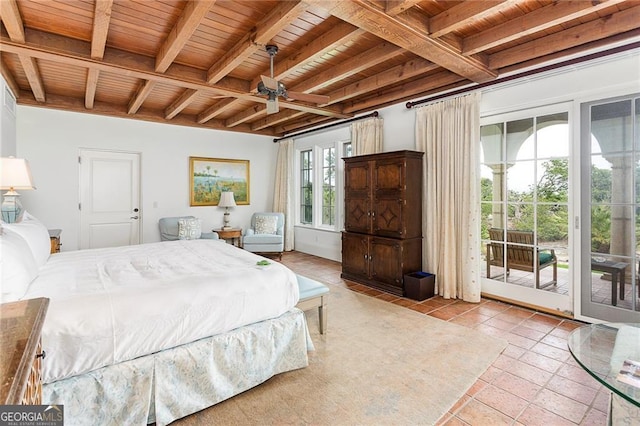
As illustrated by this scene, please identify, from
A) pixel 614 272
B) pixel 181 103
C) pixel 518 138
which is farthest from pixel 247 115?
pixel 614 272

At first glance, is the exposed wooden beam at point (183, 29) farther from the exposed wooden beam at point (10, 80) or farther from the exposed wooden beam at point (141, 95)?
the exposed wooden beam at point (10, 80)

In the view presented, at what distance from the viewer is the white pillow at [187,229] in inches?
229

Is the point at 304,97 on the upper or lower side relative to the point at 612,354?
upper

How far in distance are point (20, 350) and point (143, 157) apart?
5897 mm

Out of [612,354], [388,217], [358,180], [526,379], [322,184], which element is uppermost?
[322,184]

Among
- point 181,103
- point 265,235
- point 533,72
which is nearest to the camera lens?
point 533,72

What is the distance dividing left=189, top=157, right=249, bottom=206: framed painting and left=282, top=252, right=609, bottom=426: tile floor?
474cm

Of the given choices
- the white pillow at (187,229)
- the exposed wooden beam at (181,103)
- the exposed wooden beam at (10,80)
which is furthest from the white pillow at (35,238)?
the white pillow at (187,229)

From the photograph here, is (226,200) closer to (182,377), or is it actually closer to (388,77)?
(388,77)

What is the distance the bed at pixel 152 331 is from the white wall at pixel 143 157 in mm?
3233

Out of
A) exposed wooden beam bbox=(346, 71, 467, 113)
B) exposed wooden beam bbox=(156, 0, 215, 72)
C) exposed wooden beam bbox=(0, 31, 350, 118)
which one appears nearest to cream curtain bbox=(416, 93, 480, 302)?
exposed wooden beam bbox=(346, 71, 467, 113)

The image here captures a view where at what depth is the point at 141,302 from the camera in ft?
6.06

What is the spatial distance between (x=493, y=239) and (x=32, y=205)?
680cm

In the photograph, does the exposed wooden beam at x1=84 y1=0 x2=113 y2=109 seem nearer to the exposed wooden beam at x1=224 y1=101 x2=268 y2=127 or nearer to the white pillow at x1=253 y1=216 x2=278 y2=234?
the exposed wooden beam at x1=224 y1=101 x2=268 y2=127
